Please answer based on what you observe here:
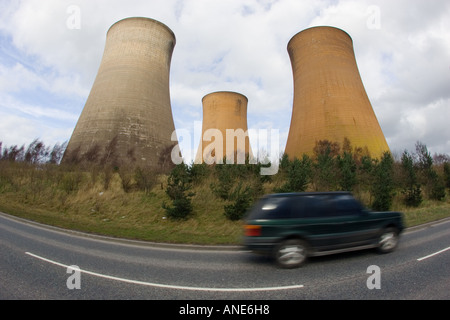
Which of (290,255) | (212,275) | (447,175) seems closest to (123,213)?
(212,275)

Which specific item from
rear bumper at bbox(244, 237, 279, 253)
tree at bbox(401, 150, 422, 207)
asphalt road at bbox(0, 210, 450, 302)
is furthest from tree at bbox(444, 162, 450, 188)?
rear bumper at bbox(244, 237, 279, 253)

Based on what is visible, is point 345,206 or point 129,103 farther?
point 129,103

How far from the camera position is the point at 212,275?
3.79 meters

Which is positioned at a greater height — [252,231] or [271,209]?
[271,209]

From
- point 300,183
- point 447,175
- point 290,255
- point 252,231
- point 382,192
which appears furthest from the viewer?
point 447,175

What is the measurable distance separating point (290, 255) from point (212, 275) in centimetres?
151

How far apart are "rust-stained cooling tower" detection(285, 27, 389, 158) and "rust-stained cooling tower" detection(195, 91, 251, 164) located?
8912 millimetres

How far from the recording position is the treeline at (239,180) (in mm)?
9805

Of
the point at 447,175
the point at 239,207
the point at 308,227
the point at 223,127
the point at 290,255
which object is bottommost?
the point at 290,255

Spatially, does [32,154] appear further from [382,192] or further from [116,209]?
[382,192]

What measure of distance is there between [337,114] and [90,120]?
23489 millimetres

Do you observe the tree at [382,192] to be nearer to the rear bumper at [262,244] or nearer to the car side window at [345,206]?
the car side window at [345,206]

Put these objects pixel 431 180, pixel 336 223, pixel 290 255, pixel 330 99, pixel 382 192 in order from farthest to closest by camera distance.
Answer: pixel 330 99 < pixel 431 180 < pixel 382 192 < pixel 336 223 < pixel 290 255

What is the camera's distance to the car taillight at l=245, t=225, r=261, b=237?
402 cm
